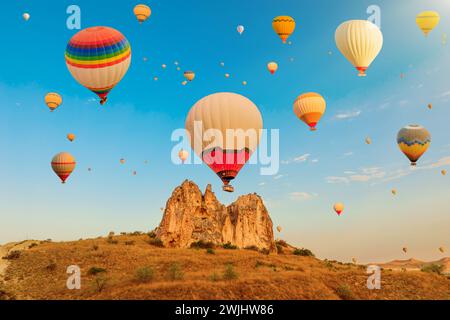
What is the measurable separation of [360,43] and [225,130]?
16.6 meters

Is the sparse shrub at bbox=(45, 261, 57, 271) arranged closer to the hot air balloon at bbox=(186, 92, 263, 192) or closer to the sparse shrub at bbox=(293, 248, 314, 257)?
the hot air balloon at bbox=(186, 92, 263, 192)

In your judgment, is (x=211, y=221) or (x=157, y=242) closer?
(x=157, y=242)

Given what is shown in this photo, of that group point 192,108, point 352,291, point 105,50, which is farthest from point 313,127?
point 105,50

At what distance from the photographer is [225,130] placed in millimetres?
30188

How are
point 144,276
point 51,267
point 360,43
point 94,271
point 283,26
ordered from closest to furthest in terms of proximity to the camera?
point 144,276
point 94,271
point 51,267
point 360,43
point 283,26

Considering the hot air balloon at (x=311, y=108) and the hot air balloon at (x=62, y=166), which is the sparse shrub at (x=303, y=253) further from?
the hot air balloon at (x=62, y=166)

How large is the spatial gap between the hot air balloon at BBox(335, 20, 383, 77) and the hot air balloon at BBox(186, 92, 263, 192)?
12549mm

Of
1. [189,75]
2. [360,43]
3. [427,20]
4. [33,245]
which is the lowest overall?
[33,245]

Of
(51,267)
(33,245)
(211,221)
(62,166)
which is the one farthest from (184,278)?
(33,245)

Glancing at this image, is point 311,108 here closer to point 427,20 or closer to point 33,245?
point 427,20

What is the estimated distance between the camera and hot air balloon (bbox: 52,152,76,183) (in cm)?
4534

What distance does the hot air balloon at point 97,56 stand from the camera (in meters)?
32.7
